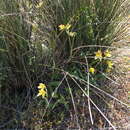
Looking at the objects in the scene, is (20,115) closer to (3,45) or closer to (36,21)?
(3,45)

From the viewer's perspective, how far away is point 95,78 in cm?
159

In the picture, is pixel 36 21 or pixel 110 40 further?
pixel 110 40

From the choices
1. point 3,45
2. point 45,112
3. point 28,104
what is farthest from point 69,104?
point 3,45

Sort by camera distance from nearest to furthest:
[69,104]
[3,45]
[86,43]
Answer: [3,45]
[69,104]
[86,43]

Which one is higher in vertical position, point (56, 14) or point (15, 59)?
point (56, 14)

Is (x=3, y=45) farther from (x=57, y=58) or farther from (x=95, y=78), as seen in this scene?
(x=95, y=78)

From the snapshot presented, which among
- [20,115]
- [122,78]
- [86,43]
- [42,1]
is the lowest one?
[20,115]

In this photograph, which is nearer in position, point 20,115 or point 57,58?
point 20,115

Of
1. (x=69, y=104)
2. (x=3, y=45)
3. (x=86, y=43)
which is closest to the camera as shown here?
(x=3, y=45)

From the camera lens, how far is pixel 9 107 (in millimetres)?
1483

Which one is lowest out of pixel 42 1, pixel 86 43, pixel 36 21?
pixel 86 43

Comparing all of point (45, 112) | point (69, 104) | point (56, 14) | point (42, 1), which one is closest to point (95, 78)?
point (69, 104)

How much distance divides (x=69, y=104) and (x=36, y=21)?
606mm

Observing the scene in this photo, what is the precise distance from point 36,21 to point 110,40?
58 centimetres
